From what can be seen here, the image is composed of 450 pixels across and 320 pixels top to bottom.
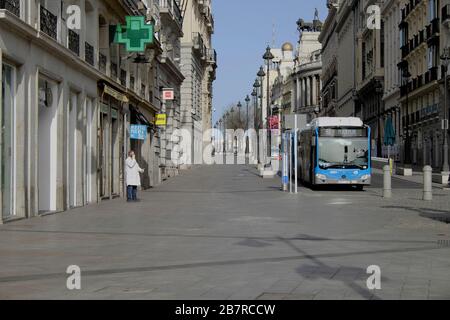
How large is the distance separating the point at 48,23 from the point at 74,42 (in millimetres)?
3065

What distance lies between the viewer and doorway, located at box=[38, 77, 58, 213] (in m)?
21.5

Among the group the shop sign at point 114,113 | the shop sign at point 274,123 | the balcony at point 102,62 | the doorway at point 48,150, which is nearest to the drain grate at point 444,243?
the doorway at point 48,150

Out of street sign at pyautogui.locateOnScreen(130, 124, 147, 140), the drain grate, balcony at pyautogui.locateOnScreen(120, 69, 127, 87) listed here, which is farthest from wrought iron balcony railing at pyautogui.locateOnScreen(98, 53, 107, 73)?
the drain grate

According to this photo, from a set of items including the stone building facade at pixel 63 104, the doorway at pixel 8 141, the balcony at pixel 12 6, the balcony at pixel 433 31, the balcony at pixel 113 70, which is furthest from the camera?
the balcony at pixel 433 31

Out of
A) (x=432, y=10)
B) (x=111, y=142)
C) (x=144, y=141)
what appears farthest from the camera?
(x=432, y=10)

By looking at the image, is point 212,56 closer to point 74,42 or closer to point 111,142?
point 111,142

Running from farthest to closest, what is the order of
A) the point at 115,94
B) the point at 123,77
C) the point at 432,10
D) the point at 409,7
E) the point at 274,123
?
the point at 409,7 → the point at 432,10 → the point at 274,123 → the point at 123,77 → the point at 115,94

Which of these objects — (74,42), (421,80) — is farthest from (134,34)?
(421,80)

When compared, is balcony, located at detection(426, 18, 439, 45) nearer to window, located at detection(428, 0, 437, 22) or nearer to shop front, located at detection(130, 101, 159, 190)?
window, located at detection(428, 0, 437, 22)

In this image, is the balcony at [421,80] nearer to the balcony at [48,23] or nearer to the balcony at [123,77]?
the balcony at [123,77]

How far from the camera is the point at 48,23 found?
2083 cm

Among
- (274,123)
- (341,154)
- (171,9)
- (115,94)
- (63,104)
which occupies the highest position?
(171,9)

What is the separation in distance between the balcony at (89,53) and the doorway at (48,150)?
12.2 feet

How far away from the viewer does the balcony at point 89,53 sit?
83.6ft
